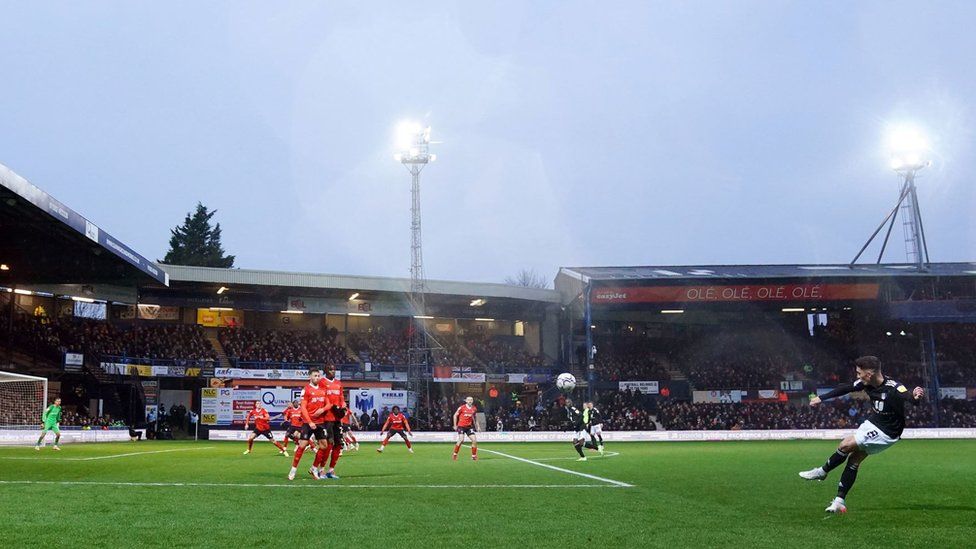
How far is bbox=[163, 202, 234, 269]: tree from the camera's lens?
9419 cm

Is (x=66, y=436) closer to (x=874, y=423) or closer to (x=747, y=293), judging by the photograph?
(x=874, y=423)

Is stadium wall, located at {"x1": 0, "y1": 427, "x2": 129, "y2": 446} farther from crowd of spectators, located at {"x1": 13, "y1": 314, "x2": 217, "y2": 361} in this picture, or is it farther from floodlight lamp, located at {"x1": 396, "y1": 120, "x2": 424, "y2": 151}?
floodlight lamp, located at {"x1": 396, "y1": 120, "x2": 424, "y2": 151}

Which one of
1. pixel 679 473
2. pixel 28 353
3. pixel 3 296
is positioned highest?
pixel 3 296

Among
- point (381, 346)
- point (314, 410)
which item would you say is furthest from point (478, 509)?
point (381, 346)

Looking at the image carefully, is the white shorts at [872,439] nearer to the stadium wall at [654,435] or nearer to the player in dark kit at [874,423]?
the player in dark kit at [874,423]

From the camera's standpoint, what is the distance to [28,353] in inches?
1759

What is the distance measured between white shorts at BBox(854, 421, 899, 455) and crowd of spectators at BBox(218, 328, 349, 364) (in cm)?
4434

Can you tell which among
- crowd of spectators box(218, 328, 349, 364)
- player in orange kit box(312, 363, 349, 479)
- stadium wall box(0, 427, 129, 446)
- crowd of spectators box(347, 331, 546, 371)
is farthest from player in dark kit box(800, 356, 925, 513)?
crowd of spectators box(347, 331, 546, 371)

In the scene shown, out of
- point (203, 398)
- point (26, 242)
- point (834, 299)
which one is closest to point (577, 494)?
point (26, 242)

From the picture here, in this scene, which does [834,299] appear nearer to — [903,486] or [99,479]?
[903,486]

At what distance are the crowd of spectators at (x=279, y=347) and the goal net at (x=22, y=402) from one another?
555 inches

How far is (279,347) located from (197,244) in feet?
153

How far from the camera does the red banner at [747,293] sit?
5222 cm

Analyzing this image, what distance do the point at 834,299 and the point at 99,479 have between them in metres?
47.0
